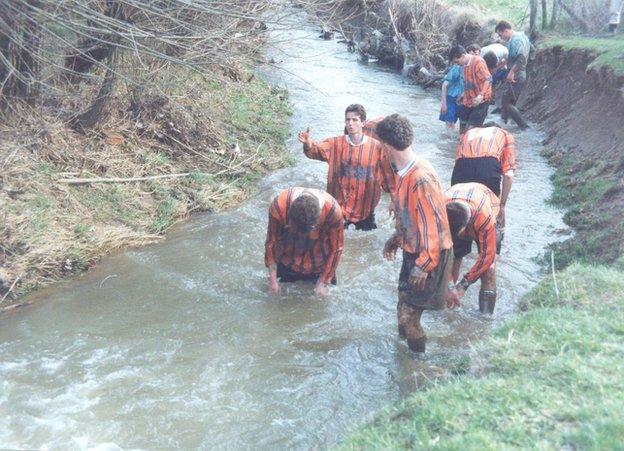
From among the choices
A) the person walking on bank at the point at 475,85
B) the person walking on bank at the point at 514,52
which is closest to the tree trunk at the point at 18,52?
the person walking on bank at the point at 475,85

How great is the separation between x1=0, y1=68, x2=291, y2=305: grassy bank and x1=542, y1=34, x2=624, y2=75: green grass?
5020mm

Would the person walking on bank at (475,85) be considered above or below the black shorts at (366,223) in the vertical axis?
above

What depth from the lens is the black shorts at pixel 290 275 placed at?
6586mm

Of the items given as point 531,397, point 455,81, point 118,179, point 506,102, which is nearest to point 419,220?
point 531,397

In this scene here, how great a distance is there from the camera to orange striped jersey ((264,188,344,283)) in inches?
238

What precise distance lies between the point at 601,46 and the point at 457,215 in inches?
330

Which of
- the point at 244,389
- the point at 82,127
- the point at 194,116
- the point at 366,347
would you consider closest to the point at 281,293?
the point at 366,347

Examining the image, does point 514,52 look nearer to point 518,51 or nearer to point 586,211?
point 518,51

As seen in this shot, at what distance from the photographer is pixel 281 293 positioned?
22.5 feet

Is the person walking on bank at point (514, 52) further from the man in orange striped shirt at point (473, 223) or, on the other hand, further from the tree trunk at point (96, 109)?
the man in orange striped shirt at point (473, 223)

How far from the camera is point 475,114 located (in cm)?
1070

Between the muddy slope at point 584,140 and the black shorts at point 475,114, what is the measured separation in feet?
4.29

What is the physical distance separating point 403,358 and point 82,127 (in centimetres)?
552

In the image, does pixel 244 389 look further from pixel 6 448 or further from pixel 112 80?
pixel 112 80
